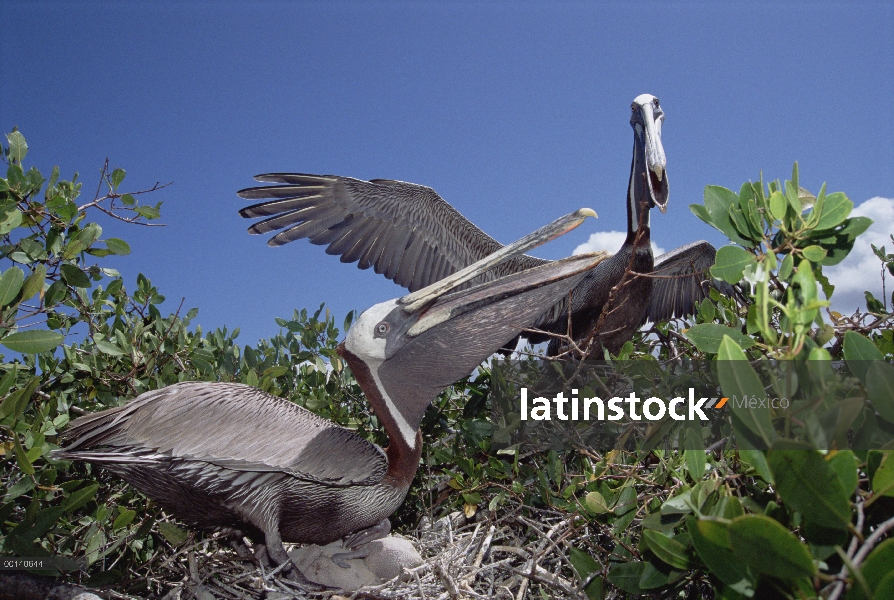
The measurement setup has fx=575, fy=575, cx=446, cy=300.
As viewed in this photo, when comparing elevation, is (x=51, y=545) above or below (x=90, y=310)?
below

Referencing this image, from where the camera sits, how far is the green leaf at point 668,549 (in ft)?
3.86

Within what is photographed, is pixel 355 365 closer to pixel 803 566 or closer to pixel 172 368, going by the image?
pixel 172 368

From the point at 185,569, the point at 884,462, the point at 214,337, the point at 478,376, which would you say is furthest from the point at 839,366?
the point at 214,337

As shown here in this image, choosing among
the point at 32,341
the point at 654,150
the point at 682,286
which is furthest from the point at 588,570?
the point at 682,286

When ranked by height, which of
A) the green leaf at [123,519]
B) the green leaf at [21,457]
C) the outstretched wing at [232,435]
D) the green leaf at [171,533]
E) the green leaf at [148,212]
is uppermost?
the green leaf at [148,212]

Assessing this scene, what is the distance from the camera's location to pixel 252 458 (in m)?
1.95

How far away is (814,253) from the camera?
3.88 ft

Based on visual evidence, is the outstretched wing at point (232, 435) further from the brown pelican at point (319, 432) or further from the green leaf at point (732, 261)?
the green leaf at point (732, 261)

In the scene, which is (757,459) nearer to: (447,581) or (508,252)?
(447,581)

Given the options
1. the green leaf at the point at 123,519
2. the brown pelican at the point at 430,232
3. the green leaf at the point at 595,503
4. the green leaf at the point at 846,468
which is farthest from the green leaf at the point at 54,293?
the green leaf at the point at 846,468

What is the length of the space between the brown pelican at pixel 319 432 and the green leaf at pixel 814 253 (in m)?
0.97

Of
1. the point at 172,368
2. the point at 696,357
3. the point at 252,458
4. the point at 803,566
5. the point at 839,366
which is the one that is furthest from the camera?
the point at 172,368

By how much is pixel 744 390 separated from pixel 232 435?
1.69 m

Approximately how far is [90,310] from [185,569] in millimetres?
1337
